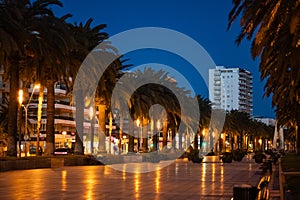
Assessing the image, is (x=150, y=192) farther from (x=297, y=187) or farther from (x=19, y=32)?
(x=19, y=32)

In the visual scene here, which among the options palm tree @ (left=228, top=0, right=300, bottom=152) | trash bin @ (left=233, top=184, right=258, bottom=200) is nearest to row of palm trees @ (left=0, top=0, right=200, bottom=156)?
palm tree @ (left=228, top=0, right=300, bottom=152)

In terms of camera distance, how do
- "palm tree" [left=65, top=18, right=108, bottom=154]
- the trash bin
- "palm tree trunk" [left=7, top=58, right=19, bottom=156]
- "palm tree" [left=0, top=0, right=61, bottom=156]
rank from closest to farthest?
the trash bin < "palm tree" [left=0, top=0, right=61, bottom=156] < "palm tree trunk" [left=7, top=58, right=19, bottom=156] < "palm tree" [left=65, top=18, right=108, bottom=154]

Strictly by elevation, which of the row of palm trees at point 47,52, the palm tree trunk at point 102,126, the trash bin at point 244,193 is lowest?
the trash bin at point 244,193

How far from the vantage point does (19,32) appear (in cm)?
2827

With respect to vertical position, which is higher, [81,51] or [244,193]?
[81,51]

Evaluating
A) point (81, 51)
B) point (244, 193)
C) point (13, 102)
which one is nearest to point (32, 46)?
point (13, 102)

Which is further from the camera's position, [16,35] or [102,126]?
[102,126]

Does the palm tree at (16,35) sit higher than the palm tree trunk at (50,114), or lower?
higher

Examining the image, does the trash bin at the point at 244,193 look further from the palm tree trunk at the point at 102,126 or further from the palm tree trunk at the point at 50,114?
the palm tree trunk at the point at 102,126

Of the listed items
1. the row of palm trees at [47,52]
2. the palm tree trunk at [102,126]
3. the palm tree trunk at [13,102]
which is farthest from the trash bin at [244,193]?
the palm tree trunk at [102,126]

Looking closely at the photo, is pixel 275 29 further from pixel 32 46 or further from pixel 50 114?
pixel 50 114

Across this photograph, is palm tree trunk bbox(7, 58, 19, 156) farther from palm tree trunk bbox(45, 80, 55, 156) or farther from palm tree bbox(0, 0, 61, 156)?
palm tree trunk bbox(45, 80, 55, 156)

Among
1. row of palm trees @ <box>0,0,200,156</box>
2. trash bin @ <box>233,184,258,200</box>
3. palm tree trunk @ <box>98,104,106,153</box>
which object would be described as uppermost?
row of palm trees @ <box>0,0,200,156</box>

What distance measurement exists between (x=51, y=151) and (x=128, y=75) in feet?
42.3
